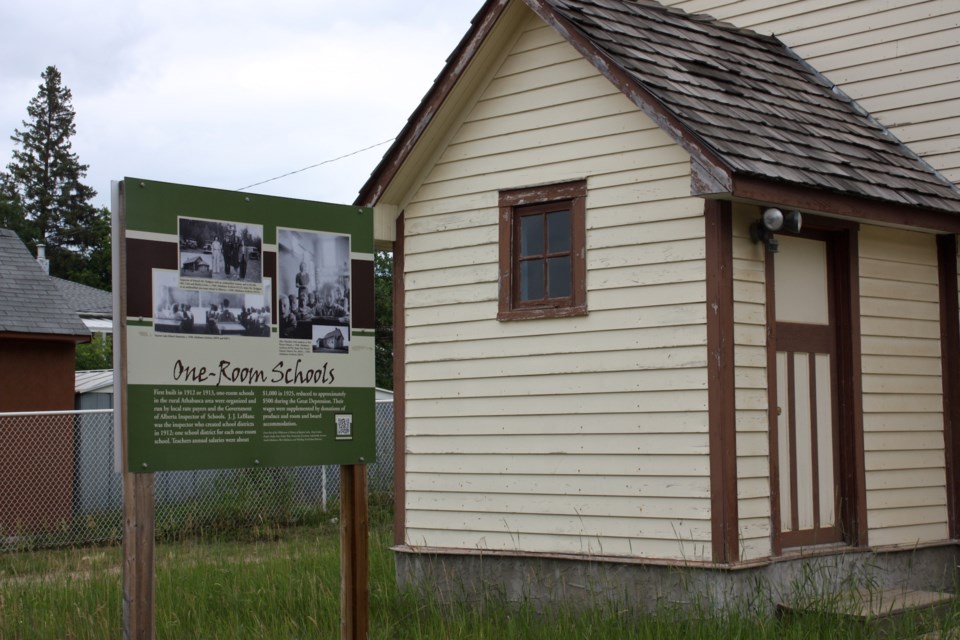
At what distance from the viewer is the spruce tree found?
56.7 m

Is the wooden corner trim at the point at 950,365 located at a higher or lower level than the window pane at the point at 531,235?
lower

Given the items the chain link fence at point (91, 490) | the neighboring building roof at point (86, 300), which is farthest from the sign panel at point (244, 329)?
the neighboring building roof at point (86, 300)

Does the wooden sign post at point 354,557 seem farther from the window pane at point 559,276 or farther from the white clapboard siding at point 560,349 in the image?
the window pane at point 559,276

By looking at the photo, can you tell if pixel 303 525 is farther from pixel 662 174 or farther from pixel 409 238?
pixel 662 174

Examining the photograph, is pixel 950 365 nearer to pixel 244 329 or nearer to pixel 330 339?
pixel 330 339

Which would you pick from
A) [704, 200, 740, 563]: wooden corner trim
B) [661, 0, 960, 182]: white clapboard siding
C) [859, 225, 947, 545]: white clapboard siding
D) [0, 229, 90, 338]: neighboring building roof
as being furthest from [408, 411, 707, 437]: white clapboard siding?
[0, 229, 90, 338]: neighboring building roof

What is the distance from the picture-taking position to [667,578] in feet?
28.7

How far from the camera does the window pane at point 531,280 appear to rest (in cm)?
988

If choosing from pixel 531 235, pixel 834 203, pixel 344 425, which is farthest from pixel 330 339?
pixel 834 203

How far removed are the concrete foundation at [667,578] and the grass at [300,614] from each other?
0.13 meters

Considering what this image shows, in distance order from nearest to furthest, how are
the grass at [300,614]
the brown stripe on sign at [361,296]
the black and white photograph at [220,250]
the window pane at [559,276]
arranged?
the black and white photograph at [220,250]
the brown stripe on sign at [361,296]
the grass at [300,614]
the window pane at [559,276]

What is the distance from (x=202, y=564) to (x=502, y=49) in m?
5.16

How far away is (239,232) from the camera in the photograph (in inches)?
249

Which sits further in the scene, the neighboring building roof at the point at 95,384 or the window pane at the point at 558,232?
the neighboring building roof at the point at 95,384
